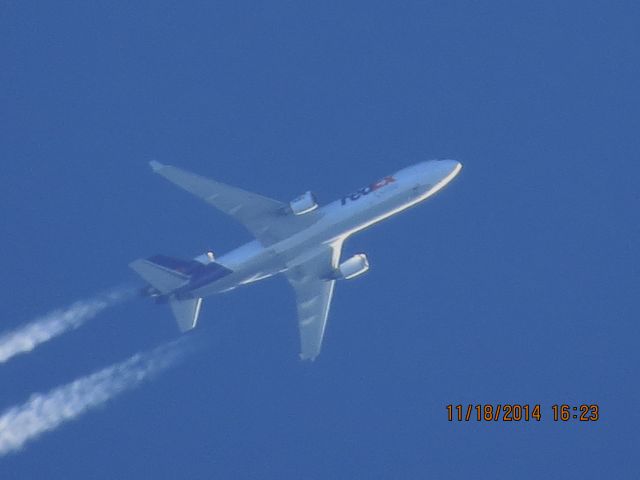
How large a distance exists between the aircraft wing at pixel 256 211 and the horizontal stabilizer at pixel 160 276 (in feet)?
20.0

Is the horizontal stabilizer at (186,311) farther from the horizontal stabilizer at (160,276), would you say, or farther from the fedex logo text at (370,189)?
the fedex logo text at (370,189)

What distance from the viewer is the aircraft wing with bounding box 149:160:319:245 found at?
85.3 metres

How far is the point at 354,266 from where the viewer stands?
89.5 meters

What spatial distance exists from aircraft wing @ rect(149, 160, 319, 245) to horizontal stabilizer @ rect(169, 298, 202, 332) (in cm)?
725

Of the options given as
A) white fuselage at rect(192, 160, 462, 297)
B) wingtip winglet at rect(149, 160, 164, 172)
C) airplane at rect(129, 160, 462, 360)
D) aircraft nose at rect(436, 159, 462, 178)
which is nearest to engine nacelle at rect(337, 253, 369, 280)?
airplane at rect(129, 160, 462, 360)

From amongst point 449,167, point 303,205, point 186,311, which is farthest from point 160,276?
point 449,167

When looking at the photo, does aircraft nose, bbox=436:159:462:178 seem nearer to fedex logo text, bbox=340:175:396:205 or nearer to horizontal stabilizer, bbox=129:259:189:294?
fedex logo text, bbox=340:175:396:205

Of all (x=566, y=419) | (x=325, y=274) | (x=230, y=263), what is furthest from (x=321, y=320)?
(x=566, y=419)

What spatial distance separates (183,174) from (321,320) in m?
18.0

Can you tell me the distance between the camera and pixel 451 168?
86.9 meters

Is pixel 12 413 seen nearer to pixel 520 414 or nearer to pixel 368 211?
pixel 368 211

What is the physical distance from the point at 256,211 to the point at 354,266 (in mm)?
8787

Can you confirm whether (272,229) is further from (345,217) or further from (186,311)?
(186,311)

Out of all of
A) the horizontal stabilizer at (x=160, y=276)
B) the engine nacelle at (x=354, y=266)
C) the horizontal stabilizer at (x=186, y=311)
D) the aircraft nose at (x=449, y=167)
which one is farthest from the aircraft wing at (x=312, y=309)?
the aircraft nose at (x=449, y=167)
